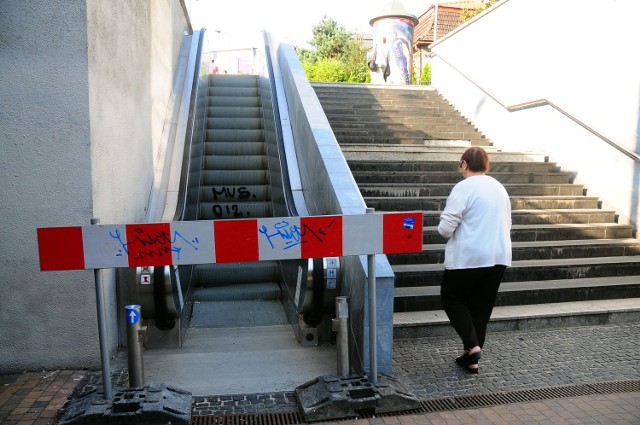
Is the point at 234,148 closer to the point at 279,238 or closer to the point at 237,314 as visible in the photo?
the point at 237,314

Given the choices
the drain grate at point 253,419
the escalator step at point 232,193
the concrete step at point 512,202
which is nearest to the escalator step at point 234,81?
the escalator step at point 232,193

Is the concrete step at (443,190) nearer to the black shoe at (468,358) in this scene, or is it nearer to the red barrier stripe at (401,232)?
the black shoe at (468,358)

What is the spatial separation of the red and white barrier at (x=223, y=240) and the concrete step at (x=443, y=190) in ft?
11.3

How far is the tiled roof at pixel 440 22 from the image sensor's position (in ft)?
102

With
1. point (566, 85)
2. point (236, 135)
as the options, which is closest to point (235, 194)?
point (236, 135)

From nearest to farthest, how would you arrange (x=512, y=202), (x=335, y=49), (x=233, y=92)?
(x=512, y=202)
(x=233, y=92)
(x=335, y=49)

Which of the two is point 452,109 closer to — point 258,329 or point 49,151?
point 258,329

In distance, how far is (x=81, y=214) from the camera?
3.89 m

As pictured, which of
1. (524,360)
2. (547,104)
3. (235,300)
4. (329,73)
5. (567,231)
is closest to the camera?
(524,360)

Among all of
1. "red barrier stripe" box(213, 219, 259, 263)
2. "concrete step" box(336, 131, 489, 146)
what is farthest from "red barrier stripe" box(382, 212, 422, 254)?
"concrete step" box(336, 131, 489, 146)

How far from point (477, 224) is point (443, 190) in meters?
3.42

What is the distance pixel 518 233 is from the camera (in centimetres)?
638

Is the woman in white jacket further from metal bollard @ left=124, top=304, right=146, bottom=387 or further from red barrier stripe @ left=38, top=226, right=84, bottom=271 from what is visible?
red barrier stripe @ left=38, top=226, right=84, bottom=271

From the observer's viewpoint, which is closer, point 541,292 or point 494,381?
point 494,381
